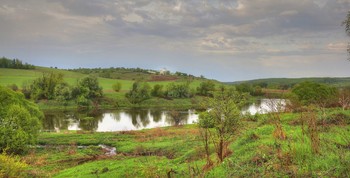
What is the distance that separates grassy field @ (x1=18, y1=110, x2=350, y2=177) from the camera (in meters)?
11.6

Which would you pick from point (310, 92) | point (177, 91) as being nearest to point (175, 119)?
point (310, 92)

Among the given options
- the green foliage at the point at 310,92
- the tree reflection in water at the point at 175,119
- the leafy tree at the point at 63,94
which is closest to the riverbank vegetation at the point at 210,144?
the green foliage at the point at 310,92

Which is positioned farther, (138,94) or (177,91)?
(177,91)

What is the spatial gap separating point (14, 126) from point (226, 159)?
3044 centimetres

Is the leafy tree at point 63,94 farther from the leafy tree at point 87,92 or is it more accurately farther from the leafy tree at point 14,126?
the leafy tree at point 14,126

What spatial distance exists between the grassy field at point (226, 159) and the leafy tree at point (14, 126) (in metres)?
2.05

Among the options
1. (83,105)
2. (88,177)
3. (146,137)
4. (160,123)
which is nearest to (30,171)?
(88,177)

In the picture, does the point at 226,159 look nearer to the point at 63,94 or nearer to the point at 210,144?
the point at 210,144

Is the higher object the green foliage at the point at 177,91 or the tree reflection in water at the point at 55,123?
the green foliage at the point at 177,91

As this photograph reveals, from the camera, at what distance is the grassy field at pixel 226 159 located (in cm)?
1164

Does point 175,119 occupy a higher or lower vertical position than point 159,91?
→ lower

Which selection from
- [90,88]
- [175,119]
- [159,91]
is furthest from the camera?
[159,91]

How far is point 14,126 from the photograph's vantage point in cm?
3719

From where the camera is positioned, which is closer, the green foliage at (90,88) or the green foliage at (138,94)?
the green foliage at (90,88)
